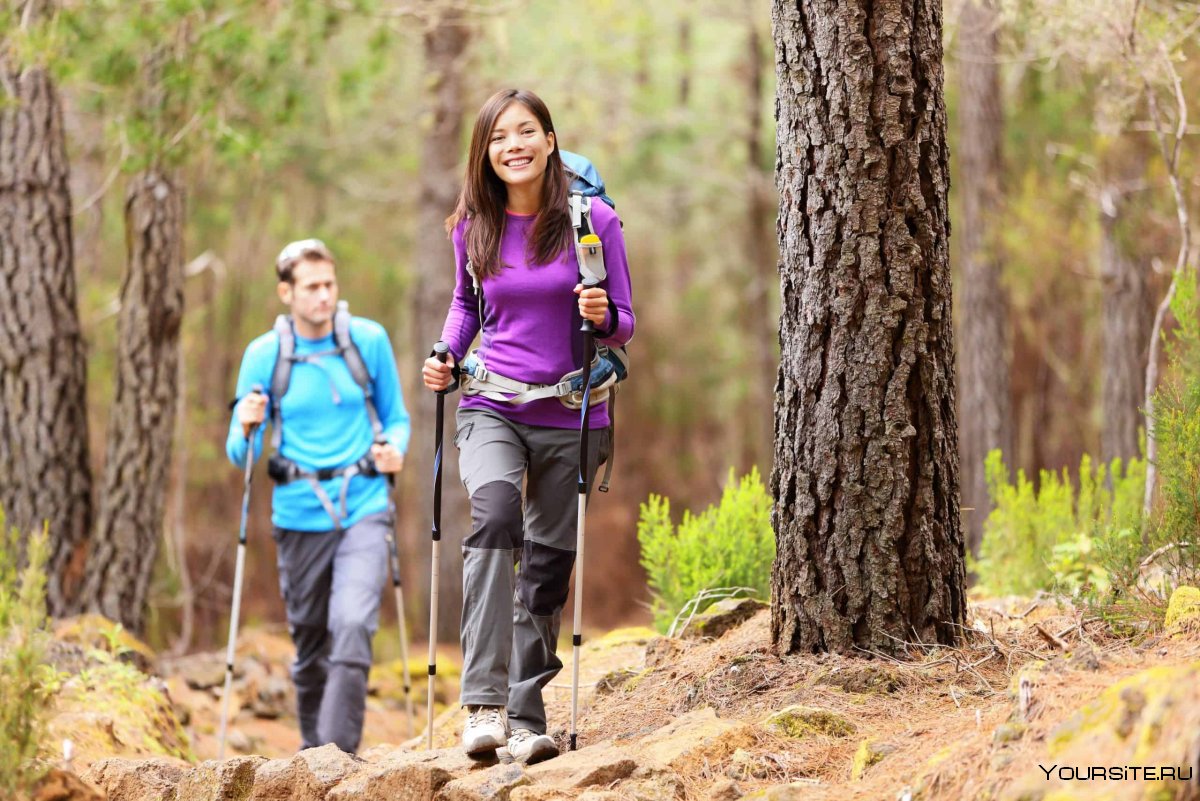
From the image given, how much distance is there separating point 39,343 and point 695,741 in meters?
5.87

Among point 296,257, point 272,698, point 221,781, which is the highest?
point 296,257

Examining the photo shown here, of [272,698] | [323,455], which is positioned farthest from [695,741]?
[272,698]

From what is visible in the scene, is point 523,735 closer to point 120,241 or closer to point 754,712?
point 754,712

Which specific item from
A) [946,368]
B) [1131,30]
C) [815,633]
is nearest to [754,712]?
[815,633]

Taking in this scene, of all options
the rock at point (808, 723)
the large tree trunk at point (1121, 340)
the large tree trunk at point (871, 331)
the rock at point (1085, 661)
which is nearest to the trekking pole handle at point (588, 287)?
the large tree trunk at point (871, 331)

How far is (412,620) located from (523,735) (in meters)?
13.0

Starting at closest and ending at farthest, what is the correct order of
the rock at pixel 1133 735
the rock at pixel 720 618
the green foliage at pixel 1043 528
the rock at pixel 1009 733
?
the rock at pixel 1133 735, the rock at pixel 1009 733, the rock at pixel 720 618, the green foliage at pixel 1043 528

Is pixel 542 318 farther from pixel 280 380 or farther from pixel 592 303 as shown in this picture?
pixel 280 380

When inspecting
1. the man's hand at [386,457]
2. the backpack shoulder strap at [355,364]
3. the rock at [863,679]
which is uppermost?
the backpack shoulder strap at [355,364]

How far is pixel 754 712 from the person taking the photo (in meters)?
4.02

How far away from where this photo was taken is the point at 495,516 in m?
4.11

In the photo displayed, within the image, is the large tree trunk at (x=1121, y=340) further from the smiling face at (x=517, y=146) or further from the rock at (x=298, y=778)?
the rock at (x=298, y=778)

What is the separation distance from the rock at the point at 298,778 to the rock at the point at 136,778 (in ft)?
1.23

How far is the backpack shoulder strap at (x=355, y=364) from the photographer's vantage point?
19.9 ft
